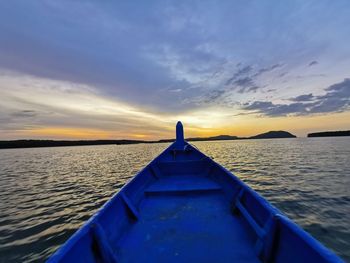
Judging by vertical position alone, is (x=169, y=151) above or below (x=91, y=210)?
above

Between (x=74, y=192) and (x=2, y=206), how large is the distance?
3352 mm

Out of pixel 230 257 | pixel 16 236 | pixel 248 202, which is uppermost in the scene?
pixel 248 202

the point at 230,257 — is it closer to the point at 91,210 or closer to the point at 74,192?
the point at 91,210

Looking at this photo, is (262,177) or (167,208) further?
(262,177)

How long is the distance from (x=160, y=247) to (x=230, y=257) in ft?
3.18

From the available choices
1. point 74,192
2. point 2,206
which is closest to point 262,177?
point 74,192

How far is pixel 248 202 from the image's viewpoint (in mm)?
3838

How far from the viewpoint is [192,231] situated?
3322mm

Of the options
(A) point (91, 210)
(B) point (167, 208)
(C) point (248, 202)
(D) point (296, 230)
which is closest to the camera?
(D) point (296, 230)

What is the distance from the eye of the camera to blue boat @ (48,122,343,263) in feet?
7.57

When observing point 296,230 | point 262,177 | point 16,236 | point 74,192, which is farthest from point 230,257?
point 262,177

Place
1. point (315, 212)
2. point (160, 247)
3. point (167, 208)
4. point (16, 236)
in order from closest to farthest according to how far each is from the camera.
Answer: point (160, 247) → point (167, 208) → point (16, 236) → point (315, 212)

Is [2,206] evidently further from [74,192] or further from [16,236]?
[16,236]

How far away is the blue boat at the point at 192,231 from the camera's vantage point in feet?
7.57
